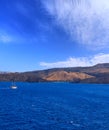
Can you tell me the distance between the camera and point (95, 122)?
232 feet

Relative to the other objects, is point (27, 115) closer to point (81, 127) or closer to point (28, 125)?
point (28, 125)

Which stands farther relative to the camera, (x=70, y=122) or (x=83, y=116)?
(x=83, y=116)

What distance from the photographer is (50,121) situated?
69.6 m

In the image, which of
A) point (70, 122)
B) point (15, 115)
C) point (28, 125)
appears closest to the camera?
point (28, 125)

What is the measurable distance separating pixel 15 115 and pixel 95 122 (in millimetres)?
21610

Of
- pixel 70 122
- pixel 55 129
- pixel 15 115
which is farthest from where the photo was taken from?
pixel 15 115

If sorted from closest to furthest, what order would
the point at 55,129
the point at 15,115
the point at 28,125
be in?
1. the point at 55,129
2. the point at 28,125
3. the point at 15,115

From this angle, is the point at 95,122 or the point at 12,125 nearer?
the point at 12,125

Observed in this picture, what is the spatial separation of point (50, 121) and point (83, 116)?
40.7 ft

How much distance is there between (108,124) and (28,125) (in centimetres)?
1857

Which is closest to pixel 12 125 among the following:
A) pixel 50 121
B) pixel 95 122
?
pixel 50 121

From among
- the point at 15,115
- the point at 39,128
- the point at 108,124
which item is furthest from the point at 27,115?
the point at 108,124

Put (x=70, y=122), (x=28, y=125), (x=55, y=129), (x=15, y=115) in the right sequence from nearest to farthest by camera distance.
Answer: (x=55, y=129)
(x=28, y=125)
(x=70, y=122)
(x=15, y=115)

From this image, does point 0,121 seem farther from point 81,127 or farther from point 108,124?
point 108,124
